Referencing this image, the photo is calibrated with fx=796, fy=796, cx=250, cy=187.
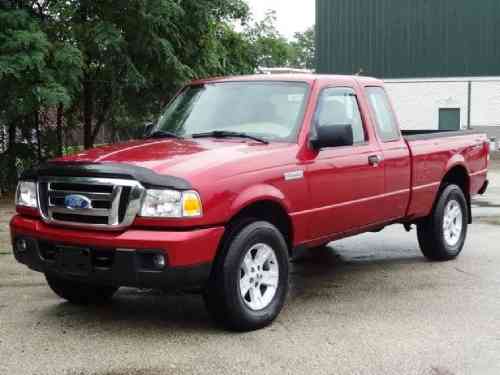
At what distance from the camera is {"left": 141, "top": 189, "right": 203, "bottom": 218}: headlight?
5223 millimetres

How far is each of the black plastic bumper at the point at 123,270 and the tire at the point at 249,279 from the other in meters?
0.15

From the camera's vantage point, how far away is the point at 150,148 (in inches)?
239

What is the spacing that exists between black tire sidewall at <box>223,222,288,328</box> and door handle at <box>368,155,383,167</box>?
149cm

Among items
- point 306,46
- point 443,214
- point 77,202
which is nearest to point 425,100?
point 443,214

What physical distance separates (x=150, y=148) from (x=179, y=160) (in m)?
0.60

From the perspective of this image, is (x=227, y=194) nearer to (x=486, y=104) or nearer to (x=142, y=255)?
(x=142, y=255)

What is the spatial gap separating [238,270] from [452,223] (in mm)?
3850

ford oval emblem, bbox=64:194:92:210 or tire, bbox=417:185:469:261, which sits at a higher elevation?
ford oval emblem, bbox=64:194:92:210

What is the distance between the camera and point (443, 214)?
8297mm

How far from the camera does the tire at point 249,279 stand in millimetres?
5426

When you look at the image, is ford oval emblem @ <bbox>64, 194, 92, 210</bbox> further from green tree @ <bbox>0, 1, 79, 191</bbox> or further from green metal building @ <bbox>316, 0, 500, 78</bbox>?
green metal building @ <bbox>316, 0, 500, 78</bbox>

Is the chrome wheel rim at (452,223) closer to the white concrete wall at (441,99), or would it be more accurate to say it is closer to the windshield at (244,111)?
the windshield at (244,111)

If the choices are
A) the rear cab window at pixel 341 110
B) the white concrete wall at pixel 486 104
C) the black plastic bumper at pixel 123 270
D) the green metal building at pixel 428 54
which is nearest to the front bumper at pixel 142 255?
the black plastic bumper at pixel 123 270

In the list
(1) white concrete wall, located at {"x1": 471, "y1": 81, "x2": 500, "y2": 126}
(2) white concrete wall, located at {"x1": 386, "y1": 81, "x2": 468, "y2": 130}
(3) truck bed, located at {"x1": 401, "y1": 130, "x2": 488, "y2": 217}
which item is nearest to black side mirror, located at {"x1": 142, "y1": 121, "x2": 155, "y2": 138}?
(3) truck bed, located at {"x1": 401, "y1": 130, "x2": 488, "y2": 217}
